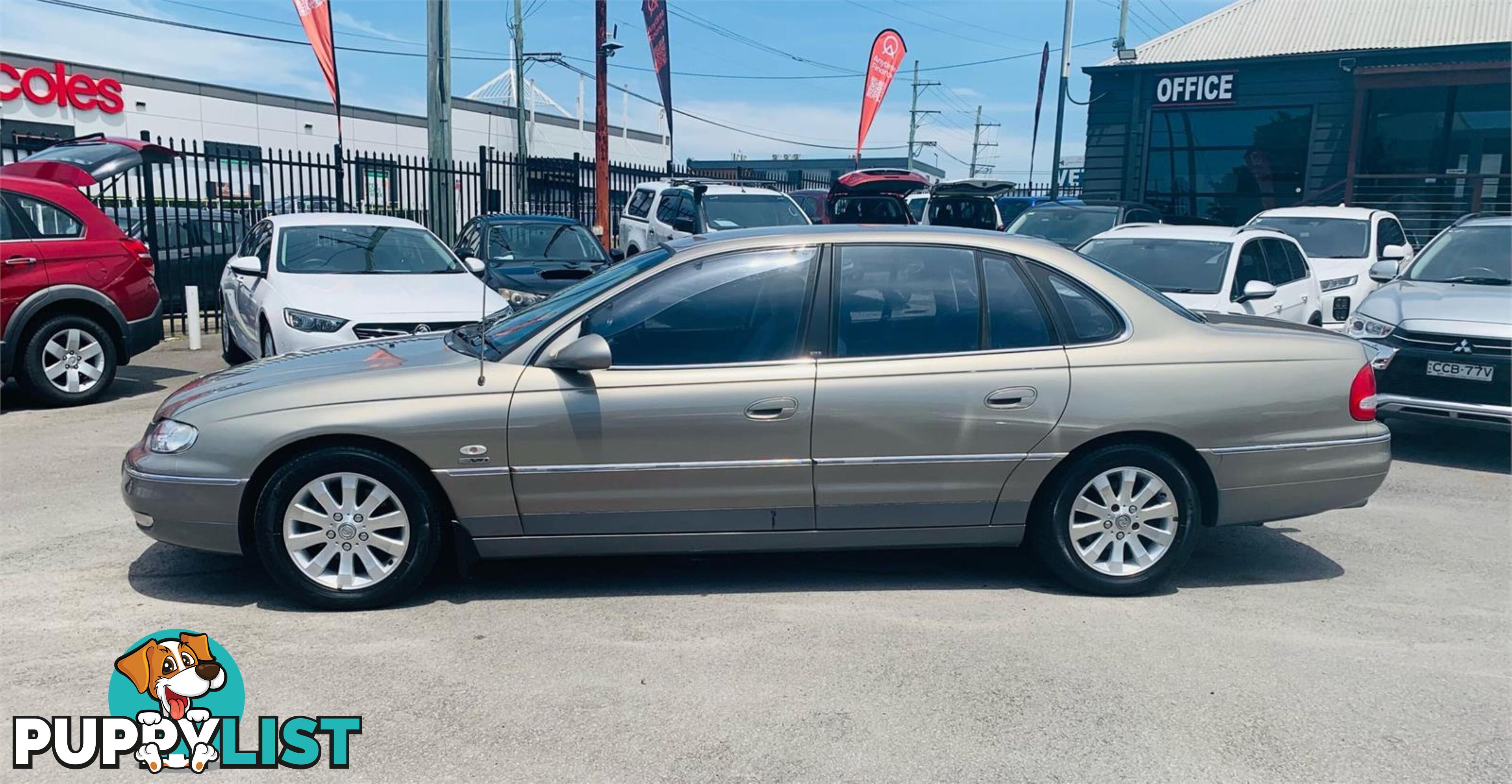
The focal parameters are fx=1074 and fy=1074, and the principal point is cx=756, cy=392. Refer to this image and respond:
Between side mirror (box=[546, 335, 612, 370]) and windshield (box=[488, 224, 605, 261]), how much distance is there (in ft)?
27.6

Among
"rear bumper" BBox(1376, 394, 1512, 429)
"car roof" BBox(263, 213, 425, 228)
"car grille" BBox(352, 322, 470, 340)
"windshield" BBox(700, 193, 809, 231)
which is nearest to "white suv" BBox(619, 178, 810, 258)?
"windshield" BBox(700, 193, 809, 231)

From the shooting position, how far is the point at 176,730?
11.5ft

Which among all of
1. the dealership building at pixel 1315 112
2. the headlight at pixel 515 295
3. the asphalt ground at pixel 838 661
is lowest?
the asphalt ground at pixel 838 661

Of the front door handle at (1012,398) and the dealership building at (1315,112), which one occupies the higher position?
the dealership building at (1315,112)

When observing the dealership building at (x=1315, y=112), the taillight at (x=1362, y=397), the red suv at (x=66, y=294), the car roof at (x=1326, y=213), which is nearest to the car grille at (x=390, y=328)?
the red suv at (x=66, y=294)

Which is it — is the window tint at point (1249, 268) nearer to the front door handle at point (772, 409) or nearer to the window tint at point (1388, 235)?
the window tint at point (1388, 235)

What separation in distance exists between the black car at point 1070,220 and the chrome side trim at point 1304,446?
8.59 metres

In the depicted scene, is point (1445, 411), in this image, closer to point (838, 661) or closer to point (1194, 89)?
point (838, 661)

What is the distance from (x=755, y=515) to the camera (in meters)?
4.61

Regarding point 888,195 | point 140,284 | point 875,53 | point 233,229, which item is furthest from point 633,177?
point 140,284

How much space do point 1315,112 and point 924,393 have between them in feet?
62.3

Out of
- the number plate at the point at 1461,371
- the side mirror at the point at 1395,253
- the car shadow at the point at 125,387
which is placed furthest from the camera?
the side mirror at the point at 1395,253

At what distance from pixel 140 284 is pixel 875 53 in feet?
66.1

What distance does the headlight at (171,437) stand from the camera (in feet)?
14.4
